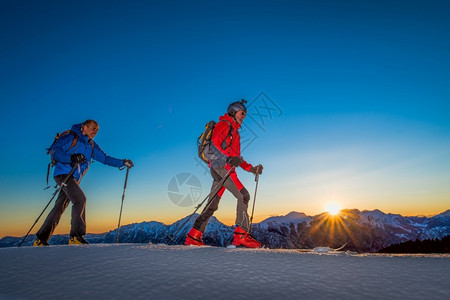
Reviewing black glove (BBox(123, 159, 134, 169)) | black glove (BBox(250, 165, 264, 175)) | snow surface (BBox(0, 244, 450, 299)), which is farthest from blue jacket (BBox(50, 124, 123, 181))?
black glove (BBox(250, 165, 264, 175))

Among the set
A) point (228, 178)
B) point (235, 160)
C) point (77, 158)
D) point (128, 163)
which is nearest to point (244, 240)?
point (228, 178)

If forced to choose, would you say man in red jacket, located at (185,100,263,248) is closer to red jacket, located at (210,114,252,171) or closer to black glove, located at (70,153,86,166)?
red jacket, located at (210,114,252,171)

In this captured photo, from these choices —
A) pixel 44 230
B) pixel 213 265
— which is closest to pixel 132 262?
pixel 213 265

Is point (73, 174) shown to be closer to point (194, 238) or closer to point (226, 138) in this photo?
point (194, 238)

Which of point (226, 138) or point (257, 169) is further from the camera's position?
point (257, 169)

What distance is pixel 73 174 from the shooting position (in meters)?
5.38

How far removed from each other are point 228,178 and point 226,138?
3.02 ft

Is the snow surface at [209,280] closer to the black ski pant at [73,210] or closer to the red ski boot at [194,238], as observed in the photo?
the black ski pant at [73,210]

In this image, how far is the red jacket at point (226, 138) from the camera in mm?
5516

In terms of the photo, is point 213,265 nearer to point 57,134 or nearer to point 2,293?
point 2,293

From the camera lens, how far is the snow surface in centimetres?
139

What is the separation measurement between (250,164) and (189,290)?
483cm

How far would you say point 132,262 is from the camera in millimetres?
2191

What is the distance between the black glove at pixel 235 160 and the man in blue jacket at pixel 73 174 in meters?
3.19
